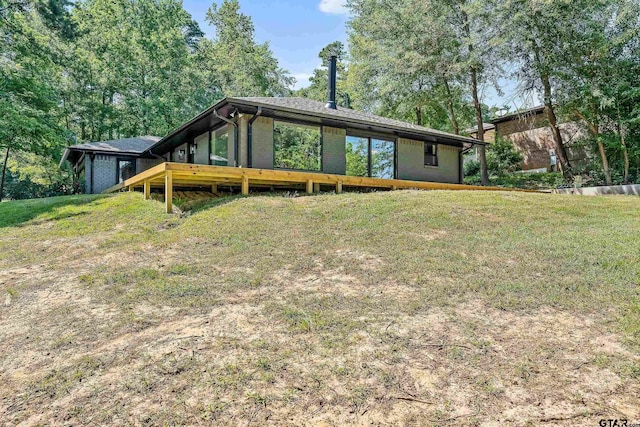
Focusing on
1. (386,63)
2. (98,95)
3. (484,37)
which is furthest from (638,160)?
(98,95)

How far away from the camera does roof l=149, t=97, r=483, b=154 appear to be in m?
Answer: 10.5

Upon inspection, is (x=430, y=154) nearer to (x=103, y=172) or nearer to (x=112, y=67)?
(x=103, y=172)

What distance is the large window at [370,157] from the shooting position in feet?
43.4

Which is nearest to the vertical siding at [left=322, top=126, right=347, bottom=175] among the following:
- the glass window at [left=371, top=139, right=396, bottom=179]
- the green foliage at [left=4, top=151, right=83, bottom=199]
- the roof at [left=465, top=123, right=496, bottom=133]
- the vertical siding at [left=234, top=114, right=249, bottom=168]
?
the glass window at [left=371, top=139, right=396, bottom=179]

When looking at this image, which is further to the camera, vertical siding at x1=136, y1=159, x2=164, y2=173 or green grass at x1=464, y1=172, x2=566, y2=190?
green grass at x1=464, y1=172, x2=566, y2=190

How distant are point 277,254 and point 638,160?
18882 mm

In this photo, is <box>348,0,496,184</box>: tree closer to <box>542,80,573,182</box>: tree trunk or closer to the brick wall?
<box>542,80,573,182</box>: tree trunk

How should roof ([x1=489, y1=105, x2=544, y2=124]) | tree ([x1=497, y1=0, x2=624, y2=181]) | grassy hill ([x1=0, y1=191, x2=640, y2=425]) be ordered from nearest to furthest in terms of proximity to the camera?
grassy hill ([x1=0, y1=191, x2=640, y2=425]) → tree ([x1=497, y1=0, x2=624, y2=181]) → roof ([x1=489, y1=105, x2=544, y2=124])

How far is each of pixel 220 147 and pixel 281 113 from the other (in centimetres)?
274

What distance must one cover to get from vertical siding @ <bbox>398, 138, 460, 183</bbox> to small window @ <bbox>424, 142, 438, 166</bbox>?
16 centimetres

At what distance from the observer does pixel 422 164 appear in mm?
14695

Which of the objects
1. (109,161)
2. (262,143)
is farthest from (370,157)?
(109,161)

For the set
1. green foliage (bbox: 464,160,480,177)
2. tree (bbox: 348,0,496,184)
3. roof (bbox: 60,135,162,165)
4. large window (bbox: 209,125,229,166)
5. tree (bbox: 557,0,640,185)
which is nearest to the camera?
large window (bbox: 209,125,229,166)

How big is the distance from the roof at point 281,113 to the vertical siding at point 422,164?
1.14 feet
